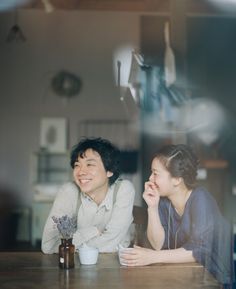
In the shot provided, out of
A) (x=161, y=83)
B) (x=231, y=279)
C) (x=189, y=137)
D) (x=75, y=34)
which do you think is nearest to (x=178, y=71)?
(x=161, y=83)

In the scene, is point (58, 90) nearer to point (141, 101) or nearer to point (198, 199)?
point (141, 101)

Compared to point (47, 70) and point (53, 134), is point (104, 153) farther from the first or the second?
point (47, 70)

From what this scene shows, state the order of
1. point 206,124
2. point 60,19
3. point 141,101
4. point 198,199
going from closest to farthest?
point 198,199 < point 141,101 < point 206,124 < point 60,19

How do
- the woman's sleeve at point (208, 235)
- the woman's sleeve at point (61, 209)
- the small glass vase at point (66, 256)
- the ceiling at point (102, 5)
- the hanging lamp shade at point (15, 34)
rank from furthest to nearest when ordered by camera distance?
the hanging lamp shade at point (15, 34) → the ceiling at point (102, 5) → the woman's sleeve at point (61, 209) → the woman's sleeve at point (208, 235) → the small glass vase at point (66, 256)

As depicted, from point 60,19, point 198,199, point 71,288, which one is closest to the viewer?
point 71,288

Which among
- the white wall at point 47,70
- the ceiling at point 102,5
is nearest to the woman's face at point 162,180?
the ceiling at point 102,5

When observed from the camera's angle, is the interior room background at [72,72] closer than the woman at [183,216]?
No

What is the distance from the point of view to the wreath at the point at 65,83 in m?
5.23

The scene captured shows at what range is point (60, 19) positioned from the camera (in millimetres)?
5203

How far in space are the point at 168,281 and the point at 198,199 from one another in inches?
19.0

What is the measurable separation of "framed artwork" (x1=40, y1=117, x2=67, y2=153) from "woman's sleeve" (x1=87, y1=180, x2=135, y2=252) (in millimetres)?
2969

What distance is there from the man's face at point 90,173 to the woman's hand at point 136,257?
1.31 feet

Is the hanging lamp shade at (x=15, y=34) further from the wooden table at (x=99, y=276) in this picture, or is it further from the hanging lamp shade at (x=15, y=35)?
the wooden table at (x=99, y=276)

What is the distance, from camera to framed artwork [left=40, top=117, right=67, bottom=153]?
205 inches
